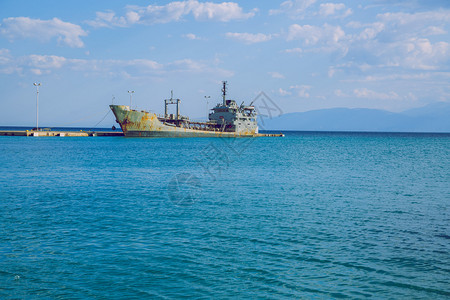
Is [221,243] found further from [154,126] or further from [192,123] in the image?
[192,123]

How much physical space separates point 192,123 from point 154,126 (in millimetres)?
18454

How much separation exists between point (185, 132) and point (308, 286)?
110405 millimetres

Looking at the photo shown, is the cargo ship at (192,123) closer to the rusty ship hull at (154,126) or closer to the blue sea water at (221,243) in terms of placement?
the rusty ship hull at (154,126)

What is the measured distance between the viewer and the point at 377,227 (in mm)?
15938

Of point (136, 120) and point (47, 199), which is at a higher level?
point (136, 120)

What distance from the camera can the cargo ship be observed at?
346 feet

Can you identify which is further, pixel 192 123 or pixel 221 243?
pixel 192 123

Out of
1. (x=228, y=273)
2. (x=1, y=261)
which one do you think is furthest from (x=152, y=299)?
(x=1, y=261)

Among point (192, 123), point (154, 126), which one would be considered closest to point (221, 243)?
point (154, 126)

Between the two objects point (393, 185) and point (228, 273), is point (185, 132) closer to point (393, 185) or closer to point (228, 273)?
point (393, 185)

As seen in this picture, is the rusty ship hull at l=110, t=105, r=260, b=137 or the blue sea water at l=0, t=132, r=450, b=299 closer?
the blue sea water at l=0, t=132, r=450, b=299

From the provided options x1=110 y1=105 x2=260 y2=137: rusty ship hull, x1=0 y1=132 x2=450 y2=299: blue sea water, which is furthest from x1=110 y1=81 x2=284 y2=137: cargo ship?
x1=0 y1=132 x2=450 y2=299: blue sea water

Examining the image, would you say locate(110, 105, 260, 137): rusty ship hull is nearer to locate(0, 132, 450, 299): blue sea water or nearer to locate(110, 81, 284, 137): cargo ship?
locate(110, 81, 284, 137): cargo ship

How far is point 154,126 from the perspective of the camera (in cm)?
10769
